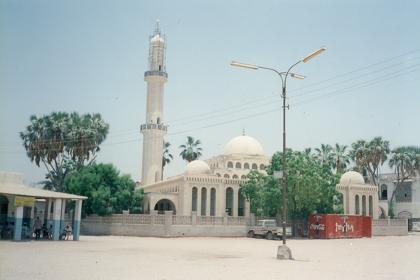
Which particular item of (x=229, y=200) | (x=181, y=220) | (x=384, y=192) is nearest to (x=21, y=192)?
(x=181, y=220)

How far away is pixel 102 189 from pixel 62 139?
10856mm

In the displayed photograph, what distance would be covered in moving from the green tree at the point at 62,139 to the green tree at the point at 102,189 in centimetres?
627

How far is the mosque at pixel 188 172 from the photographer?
52375mm

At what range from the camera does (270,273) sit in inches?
583

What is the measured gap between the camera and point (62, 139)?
51531 millimetres

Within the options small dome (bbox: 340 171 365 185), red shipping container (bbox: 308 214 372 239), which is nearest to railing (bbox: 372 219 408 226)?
small dome (bbox: 340 171 365 185)

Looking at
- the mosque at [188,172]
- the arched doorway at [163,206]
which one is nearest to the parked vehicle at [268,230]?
the mosque at [188,172]

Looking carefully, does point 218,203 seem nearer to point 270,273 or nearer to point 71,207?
point 71,207

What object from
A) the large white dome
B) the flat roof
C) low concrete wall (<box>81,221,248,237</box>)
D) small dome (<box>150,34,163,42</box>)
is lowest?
low concrete wall (<box>81,221,248,237</box>)

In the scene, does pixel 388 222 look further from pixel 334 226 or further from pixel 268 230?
pixel 268 230

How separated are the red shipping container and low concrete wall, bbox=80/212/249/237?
647cm

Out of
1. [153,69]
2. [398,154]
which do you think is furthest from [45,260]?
[398,154]

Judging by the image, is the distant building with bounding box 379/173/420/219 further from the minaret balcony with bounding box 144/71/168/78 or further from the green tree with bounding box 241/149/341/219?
the minaret balcony with bounding box 144/71/168/78

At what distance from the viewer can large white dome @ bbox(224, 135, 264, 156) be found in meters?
64.9
